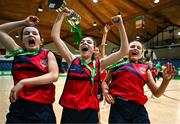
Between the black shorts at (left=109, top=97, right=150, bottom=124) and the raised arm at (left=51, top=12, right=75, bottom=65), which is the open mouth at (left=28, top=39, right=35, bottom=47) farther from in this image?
the black shorts at (left=109, top=97, right=150, bottom=124)

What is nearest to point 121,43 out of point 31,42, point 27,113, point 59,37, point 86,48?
point 86,48

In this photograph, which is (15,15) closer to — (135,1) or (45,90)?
(135,1)

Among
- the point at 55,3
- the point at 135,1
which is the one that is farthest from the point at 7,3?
the point at 55,3

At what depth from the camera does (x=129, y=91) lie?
288 cm

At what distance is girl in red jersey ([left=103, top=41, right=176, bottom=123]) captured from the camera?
9.30ft

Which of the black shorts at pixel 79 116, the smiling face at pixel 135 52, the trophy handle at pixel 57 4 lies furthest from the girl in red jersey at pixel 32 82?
the smiling face at pixel 135 52

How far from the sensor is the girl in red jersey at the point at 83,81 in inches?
103

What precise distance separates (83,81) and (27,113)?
645 mm

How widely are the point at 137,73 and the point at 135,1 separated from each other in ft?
64.3

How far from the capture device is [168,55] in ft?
105

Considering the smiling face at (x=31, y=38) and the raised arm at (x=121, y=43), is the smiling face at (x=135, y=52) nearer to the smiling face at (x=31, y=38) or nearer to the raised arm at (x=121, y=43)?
the raised arm at (x=121, y=43)

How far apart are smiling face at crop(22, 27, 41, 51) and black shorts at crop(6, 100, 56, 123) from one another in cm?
52

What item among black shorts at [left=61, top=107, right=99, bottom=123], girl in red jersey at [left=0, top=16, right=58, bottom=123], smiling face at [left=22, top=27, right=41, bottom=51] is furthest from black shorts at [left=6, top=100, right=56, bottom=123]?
smiling face at [left=22, top=27, right=41, bottom=51]

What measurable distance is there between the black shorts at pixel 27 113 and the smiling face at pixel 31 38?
0.52 metres
